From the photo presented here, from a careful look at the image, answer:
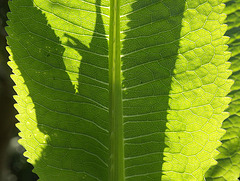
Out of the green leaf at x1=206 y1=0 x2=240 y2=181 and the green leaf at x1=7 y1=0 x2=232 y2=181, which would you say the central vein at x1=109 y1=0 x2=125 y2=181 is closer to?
the green leaf at x1=7 y1=0 x2=232 y2=181

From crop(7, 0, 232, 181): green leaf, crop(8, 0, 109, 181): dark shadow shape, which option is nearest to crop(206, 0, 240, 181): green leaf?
crop(7, 0, 232, 181): green leaf

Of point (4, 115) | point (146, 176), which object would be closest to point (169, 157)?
point (146, 176)

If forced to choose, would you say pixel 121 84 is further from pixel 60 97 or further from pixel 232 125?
pixel 232 125

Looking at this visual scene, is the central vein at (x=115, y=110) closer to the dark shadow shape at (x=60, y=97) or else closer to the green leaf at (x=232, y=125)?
the dark shadow shape at (x=60, y=97)

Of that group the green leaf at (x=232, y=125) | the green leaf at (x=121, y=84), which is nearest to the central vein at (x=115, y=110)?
the green leaf at (x=121, y=84)

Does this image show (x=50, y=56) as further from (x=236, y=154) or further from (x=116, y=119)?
(x=236, y=154)

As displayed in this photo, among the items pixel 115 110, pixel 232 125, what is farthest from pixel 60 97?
pixel 232 125
